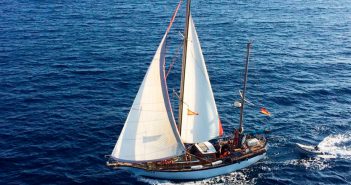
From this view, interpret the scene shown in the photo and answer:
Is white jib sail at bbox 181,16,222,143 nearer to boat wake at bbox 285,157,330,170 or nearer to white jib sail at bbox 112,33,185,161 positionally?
white jib sail at bbox 112,33,185,161

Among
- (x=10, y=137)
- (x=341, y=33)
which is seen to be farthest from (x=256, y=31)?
(x=10, y=137)

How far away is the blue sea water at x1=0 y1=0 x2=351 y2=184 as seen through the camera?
52125 millimetres

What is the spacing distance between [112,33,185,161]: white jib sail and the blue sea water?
5418 millimetres

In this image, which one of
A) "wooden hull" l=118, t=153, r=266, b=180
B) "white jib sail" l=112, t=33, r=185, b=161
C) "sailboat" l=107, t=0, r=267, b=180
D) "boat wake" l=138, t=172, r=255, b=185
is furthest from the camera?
"boat wake" l=138, t=172, r=255, b=185

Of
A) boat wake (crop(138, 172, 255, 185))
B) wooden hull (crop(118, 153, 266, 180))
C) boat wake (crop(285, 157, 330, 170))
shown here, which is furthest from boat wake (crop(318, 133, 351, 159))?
wooden hull (crop(118, 153, 266, 180))

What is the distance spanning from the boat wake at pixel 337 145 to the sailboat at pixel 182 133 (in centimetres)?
1066

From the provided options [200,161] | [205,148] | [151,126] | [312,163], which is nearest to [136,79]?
[205,148]

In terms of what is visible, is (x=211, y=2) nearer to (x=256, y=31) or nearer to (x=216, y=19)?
(x=216, y=19)

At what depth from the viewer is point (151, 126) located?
44531mm

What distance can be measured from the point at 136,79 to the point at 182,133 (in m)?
28.7

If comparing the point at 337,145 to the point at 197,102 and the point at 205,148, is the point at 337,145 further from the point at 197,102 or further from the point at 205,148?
the point at 197,102

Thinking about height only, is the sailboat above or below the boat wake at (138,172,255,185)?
above

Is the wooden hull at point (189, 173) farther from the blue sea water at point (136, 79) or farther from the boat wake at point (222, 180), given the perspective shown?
the blue sea water at point (136, 79)

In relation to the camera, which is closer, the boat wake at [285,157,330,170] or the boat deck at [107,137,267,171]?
the boat deck at [107,137,267,171]
